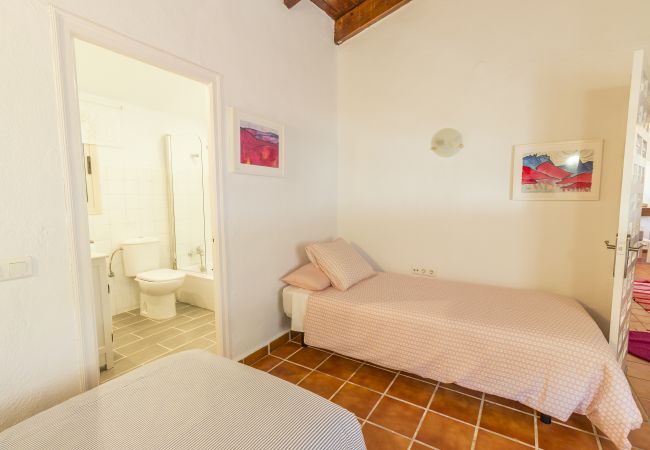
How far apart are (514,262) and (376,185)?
144 cm

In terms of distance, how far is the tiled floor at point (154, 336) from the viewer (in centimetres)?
248

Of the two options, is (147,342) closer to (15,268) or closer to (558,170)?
(15,268)

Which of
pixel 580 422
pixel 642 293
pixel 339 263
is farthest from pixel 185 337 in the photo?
pixel 642 293

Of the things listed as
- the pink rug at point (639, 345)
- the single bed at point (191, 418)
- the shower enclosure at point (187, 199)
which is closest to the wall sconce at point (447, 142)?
the pink rug at point (639, 345)

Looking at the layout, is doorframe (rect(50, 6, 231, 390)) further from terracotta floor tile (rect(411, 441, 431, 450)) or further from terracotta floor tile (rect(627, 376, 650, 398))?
terracotta floor tile (rect(627, 376, 650, 398))

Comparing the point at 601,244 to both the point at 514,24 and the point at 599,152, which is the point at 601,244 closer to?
the point at 599,152

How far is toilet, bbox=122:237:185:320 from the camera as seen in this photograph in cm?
312

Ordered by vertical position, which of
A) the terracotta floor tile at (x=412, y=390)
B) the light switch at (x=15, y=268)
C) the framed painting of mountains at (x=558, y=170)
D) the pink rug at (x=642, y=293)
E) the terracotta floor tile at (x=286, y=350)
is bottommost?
the terracotta floor tile at (x=286, y=350)

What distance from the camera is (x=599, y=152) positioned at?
7.52 ft

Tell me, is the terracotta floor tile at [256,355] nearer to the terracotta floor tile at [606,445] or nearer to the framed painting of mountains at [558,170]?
the terracotta floor tile at [606,445]

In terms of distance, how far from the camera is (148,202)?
364 centimetres

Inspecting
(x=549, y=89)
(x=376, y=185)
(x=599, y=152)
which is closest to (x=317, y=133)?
(x=376, y=185)

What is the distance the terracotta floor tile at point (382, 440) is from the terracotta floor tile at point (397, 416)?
47 mm

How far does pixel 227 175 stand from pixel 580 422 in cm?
263
